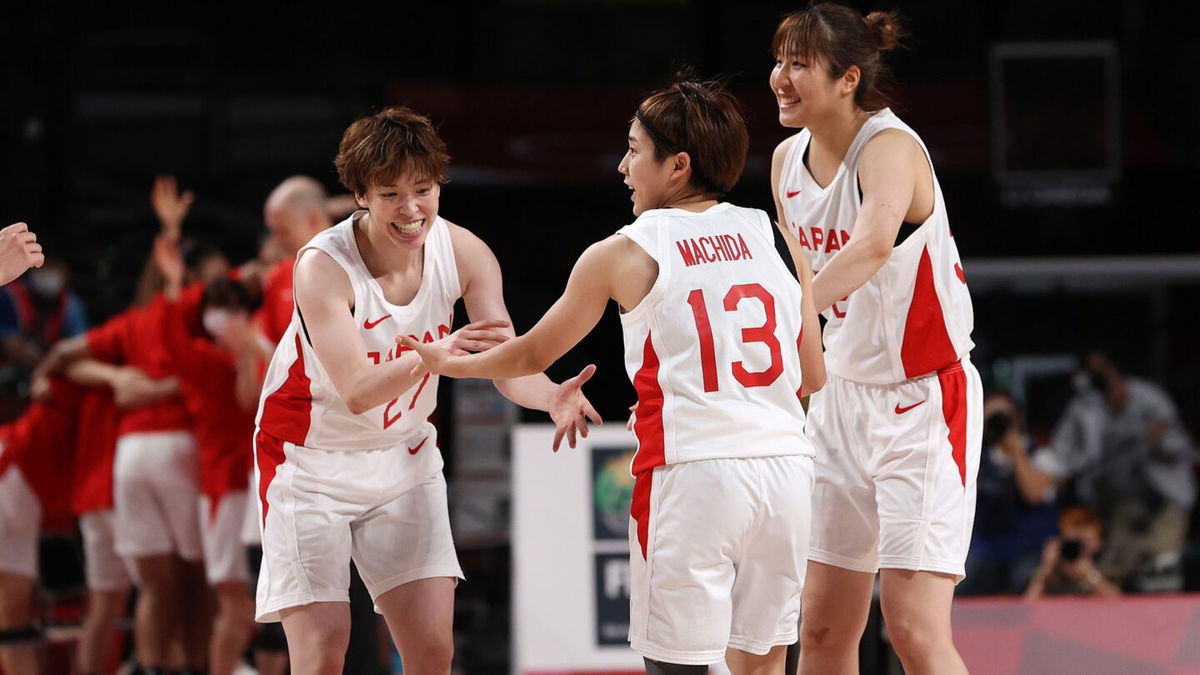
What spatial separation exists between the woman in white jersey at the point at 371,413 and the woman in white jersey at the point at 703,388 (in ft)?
1.02

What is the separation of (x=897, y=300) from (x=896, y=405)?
0.86ft

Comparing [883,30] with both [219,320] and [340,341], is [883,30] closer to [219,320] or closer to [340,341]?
[340,341]

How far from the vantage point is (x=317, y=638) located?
3.41m

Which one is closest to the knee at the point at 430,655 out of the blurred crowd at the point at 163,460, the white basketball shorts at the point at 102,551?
the blurred crowd at the point at 163,460

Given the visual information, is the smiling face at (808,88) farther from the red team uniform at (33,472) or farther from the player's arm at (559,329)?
the red team uniform at (33,472)

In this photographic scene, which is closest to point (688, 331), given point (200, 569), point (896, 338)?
point (896, 338)

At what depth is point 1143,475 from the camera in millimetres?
9328

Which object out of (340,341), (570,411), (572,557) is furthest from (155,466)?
(570,411)

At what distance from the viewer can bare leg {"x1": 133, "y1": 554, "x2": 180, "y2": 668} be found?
6137 mm

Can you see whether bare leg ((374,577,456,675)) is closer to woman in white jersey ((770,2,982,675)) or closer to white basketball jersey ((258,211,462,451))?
white basketball jersey ((258,211,462,451))

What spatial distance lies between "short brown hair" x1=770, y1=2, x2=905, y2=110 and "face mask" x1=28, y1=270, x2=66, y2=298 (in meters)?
5.87

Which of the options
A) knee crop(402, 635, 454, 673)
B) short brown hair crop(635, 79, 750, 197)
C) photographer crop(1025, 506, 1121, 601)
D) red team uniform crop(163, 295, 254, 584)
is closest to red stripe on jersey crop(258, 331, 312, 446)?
knee crop(402, 635, 454, 673)

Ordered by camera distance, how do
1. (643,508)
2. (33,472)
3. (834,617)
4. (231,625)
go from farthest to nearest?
(33,472), (231,625), (834,617), (643,508)

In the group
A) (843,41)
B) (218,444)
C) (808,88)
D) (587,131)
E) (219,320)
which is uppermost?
(587,131)
